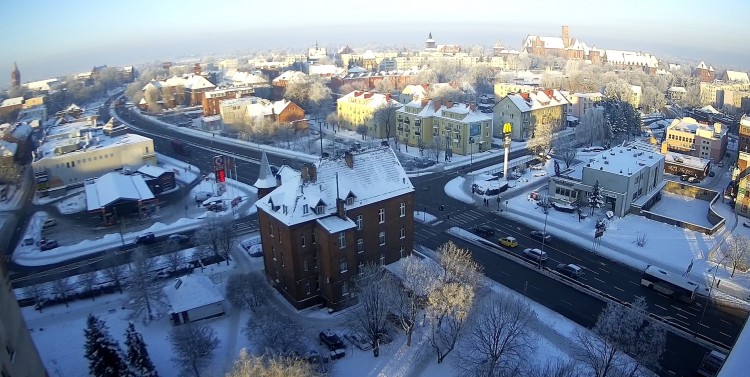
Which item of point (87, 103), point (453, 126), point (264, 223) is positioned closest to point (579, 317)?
point (264, 223)

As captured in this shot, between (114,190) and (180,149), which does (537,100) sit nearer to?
(180,149)

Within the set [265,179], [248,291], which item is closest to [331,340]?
[248,291]

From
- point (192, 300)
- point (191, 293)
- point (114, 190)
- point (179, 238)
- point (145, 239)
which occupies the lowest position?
point (179, 238)

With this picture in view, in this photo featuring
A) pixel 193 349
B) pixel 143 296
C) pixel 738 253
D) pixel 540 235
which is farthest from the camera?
pixel 540 235

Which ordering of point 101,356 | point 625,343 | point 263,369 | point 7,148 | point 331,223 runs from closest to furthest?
point 263,369 → point 101,356 → point 625,343 → point 331,223 → point 7,148

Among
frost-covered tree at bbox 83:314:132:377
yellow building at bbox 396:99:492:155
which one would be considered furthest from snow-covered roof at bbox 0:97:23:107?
frost-covered tree at bbox 83:314:132:377

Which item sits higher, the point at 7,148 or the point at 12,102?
the point at 12,102

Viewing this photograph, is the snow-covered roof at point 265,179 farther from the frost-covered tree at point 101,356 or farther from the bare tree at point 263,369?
the bare tree at point 263,369

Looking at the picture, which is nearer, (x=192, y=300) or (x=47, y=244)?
(x=192, y=300)
